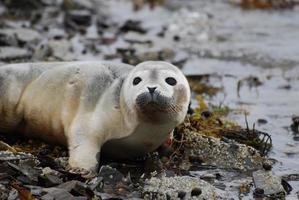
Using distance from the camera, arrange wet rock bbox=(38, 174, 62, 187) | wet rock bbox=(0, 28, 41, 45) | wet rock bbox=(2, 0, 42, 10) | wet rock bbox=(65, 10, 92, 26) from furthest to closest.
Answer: wet rock bbox=(2, 0, 42, 10) < wet rock bbox=(65, 10, 92, 26) < wet rock bbox=(0, 28, 41, 45) < wet rock bbox=(38, 174, 62, 187)

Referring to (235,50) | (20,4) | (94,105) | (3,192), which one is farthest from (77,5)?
(3,192)

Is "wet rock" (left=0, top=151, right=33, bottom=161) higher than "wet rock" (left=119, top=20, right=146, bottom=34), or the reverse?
"wet rock" (left=0, top=151, right=33, bottom=161)

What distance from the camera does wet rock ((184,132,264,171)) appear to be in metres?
6.29

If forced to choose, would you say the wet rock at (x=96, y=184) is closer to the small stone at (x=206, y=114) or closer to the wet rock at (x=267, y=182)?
the wet rock at (x=267, y=182)

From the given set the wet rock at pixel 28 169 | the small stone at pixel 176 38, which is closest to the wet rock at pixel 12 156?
the wet rock at pixel 28 169

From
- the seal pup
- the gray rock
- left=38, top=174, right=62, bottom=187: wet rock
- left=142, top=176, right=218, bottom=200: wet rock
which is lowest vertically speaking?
the gray rock

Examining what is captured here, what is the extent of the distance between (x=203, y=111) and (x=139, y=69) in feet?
5.87

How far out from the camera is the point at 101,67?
623 centimetres

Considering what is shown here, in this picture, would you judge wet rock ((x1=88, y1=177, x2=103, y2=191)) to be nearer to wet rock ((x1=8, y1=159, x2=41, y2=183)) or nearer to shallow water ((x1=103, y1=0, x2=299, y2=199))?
wet rock ((x1=8, y1=159, x2=41, y2=183))

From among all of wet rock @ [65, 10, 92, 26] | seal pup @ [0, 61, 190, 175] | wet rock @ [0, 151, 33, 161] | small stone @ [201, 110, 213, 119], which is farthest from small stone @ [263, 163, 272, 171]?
wet rock @ [65, 10, 92, 26]

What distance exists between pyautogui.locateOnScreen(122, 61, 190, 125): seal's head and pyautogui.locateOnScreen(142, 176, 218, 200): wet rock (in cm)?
41

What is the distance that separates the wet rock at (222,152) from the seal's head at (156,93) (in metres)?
0.82

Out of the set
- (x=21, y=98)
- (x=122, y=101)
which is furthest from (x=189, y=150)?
(x=21, y=98)

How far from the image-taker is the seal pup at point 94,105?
218 inches
